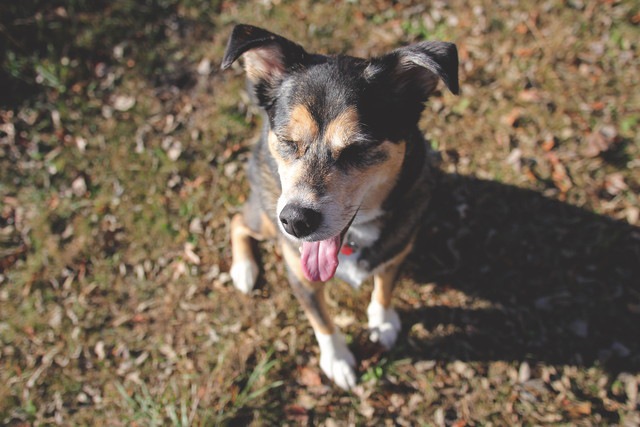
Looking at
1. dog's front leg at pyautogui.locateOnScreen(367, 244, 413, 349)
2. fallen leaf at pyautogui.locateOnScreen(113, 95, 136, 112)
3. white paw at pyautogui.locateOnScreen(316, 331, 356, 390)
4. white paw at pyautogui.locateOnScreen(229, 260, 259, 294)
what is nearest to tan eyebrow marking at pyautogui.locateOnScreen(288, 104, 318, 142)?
dog's front leg at pyautogui.locateOnScreen(367, 244, 413, 349)

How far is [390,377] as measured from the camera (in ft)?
13.6

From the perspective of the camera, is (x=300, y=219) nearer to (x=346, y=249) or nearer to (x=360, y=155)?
(x=360, y=155)

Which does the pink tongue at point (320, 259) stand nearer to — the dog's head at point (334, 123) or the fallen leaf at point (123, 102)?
the dog's head at point (334, 123)

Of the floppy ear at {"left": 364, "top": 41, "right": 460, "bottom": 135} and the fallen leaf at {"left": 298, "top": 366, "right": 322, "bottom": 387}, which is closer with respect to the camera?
the floppy ear at {"left": 364, "top": 41, "right": 460, "bottom": 135}

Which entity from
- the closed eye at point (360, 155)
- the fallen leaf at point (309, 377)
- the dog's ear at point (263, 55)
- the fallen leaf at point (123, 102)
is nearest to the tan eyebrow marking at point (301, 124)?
the closed eye at point (360, 155)

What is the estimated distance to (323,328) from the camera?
381 centimetres

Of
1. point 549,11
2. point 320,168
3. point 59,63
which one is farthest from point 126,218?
point 549,11

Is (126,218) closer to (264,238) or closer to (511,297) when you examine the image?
(264,238)

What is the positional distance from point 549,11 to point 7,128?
648cm

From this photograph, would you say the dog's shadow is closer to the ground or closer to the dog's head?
the ground

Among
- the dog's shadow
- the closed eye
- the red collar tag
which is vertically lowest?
the dog's shadow

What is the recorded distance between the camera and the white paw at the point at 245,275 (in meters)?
4.59

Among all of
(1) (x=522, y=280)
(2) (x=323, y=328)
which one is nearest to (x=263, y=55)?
(2) (x=323, y=328)

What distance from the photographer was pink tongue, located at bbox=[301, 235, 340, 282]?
10.3ft
